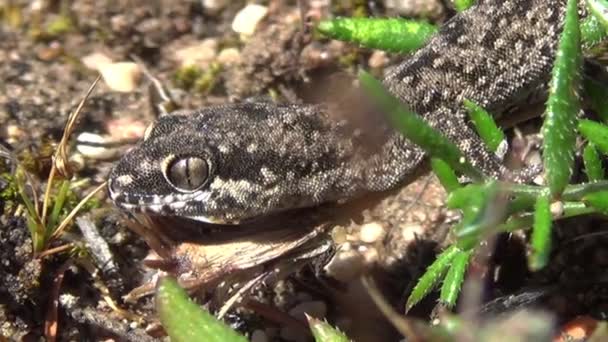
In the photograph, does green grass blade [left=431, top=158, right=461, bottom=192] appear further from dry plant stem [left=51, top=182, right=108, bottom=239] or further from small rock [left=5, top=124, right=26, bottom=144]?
small rock [left=5, top=124, right=26, bottom=144]

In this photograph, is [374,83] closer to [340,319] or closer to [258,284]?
[258,284]

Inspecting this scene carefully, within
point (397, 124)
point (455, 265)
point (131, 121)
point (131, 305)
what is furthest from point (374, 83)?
point (131, 121)

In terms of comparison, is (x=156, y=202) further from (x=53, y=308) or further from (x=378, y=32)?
(x=378, y=32)

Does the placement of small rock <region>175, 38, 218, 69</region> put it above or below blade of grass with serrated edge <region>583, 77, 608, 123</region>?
below

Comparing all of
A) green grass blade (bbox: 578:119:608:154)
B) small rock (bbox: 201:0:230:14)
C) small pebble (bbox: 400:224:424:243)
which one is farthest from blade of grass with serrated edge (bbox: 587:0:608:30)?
small rock (bbox: 201:0:230:14)

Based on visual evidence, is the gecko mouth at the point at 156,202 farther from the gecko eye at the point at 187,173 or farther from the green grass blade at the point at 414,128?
the green grass blade at the point at 414,128

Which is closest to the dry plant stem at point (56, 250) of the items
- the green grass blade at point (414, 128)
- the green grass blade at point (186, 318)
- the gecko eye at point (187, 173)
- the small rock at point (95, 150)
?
the gecko eye at point (187, 173)
